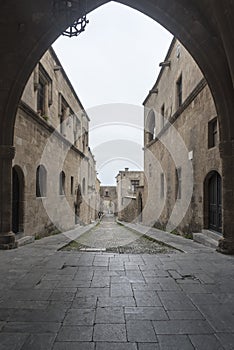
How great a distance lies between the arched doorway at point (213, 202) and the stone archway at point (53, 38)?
1.27 meters

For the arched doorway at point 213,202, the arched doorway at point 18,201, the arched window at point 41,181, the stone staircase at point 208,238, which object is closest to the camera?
the stone staircase at point 208,238

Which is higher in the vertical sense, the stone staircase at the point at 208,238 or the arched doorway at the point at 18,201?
the arched doorway at the point at 18,201

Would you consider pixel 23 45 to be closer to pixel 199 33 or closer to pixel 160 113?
pixel 199 33

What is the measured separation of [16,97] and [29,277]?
379 cm

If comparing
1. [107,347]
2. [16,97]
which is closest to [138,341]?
[107,347]

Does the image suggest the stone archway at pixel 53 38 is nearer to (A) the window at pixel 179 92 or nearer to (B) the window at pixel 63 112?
(A) the window at pixel 179 92

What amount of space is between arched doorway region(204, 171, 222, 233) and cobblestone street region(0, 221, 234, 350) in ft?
7.27

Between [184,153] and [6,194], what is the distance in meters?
5.68

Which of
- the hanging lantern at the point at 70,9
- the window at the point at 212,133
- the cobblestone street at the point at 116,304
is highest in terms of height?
the hanging lantern at the point at 70,9

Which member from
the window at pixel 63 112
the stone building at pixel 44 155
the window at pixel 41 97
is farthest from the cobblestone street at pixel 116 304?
the window at pixel 63 112

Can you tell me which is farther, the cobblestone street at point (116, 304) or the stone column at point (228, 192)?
the stone column at point (228, 192)

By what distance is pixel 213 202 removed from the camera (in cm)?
695

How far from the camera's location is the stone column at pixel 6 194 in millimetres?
5645

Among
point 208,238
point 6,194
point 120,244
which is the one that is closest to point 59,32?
point 6,194
